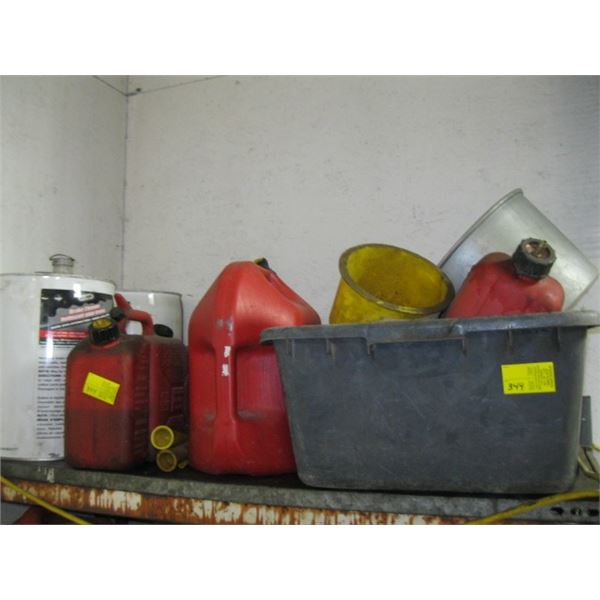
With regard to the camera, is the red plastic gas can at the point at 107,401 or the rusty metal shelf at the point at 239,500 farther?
the red plastic gas can at the point at 107,401

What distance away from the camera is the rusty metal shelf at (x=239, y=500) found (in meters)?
0.74

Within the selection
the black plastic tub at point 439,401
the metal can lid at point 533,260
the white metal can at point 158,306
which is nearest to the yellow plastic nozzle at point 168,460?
the black plastic tub at point 439,401

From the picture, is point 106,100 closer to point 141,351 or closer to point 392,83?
point 392,83

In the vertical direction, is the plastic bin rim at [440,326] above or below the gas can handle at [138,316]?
above

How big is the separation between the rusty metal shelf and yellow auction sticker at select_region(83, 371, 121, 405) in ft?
0.44

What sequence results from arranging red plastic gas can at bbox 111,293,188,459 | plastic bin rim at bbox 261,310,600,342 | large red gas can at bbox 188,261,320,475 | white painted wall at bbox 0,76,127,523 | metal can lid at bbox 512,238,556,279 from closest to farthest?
plastic bin rim at bbox 261,310,600,342, metal can lid at bbox 512,238,556,279, large red gas can at bbox 188,261,320,475, red plastic gas can at bbox 111,293,188,459, white painted wall at bbox 0,76,127,523

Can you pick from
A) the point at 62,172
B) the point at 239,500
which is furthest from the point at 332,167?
the point at 239,500

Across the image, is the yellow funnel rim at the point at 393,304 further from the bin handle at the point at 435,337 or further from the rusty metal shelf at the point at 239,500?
the rusty metal shelf at the point at 239,500

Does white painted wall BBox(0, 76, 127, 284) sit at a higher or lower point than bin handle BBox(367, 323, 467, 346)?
higher

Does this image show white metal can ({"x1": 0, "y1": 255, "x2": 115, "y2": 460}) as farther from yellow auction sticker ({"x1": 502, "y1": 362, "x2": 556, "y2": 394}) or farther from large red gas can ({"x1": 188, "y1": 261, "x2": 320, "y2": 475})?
yellow auction sticker ({"x1": 502, "y1": 362, "x2": 556, "y2": 394})

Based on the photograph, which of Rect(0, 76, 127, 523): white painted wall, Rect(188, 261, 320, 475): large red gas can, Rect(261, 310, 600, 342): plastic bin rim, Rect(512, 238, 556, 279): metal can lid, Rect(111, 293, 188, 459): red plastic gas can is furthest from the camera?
Rect(0, 76, 127, 523): white painted wall

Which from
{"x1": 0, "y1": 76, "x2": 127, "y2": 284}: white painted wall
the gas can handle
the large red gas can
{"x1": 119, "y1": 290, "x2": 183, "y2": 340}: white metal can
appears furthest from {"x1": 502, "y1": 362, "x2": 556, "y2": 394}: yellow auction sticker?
{"x1": 0, "y1": 76, "x2": 127, "y2": 284}: white painted wall

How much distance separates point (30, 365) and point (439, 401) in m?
0.78

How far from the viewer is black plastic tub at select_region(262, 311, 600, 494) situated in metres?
0.71
